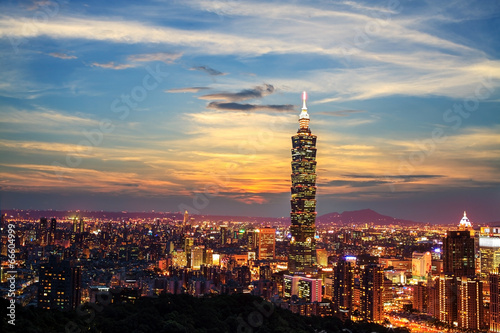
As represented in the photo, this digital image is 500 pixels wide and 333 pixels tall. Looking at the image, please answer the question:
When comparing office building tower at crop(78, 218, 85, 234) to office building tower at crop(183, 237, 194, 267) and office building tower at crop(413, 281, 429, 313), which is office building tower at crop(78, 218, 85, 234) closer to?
office building tower at crop(183, 237, 194, 267)

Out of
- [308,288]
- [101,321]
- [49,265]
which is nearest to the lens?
[101,321]

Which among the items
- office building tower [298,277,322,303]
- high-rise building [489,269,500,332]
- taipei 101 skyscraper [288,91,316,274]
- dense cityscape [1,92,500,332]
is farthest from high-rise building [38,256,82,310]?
taipei 101 skyscraper [288,91,316,274]

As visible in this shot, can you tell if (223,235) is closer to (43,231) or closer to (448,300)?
(43,231)

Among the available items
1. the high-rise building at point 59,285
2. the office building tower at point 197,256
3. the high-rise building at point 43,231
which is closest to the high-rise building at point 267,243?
the office building tower at point 197,256

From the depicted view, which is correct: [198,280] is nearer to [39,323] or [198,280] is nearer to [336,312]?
[336,312]

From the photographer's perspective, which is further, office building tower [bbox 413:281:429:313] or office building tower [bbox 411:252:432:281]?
office building tower [bbox 411:252:432:281]

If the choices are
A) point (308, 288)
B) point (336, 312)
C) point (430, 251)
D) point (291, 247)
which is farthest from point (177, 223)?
point (336, 312)

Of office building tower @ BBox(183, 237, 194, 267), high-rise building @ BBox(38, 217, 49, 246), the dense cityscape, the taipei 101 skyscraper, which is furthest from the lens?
the taipei 101 skyscraper
